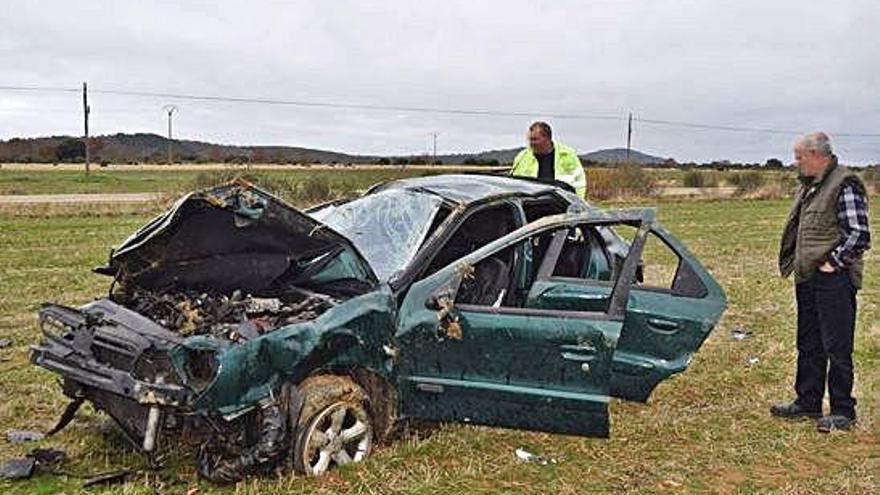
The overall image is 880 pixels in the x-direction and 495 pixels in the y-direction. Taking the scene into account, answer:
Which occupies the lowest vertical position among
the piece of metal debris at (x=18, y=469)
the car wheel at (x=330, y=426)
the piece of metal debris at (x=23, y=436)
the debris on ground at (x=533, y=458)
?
the piece of metal debris at (x=23, y=436)

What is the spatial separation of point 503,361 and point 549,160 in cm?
321

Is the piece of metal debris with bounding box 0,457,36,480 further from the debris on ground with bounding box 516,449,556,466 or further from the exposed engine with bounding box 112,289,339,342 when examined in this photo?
the debris on ground with bounding box 516,449,556,466

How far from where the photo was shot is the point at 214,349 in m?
4.12

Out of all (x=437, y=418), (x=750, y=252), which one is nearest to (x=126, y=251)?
(x=437, y=418)

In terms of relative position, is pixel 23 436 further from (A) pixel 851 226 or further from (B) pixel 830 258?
(A) pixel 851 226

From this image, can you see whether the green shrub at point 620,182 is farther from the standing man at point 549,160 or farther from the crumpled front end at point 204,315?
the crumpled front end at point 204,315

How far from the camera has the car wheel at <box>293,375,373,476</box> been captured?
14.4 feet

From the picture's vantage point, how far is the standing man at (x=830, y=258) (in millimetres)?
5504

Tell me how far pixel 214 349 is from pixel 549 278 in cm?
202

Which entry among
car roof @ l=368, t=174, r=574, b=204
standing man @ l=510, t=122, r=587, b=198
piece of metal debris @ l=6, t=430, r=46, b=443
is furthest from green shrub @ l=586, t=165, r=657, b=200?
piece of metal debris @ l=6, t=430, r=46, b=443

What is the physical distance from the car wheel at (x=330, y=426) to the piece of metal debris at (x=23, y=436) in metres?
1.91

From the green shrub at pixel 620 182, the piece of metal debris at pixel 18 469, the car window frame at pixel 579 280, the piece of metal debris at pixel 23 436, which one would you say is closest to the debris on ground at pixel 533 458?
the car window frame at pixel 579 280

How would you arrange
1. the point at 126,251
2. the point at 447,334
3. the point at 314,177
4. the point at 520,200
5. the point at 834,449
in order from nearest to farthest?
1. the point at 447,334
2. the point at 126,251
3. the point at 834,449
4. the point at 520,200
5. the point at 314,177

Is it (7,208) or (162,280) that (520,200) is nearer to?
(162,280)
